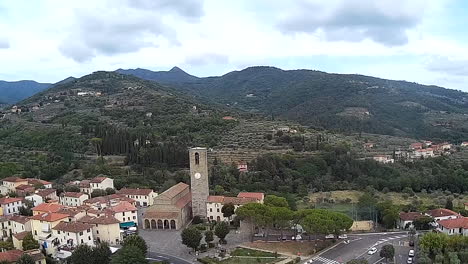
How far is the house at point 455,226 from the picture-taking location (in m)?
42.3

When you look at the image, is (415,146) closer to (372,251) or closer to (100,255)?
(372,251)

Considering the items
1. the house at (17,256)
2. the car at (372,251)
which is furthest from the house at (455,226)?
the house at (17,256)

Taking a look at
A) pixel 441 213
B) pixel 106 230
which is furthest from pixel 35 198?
pixel 441 213

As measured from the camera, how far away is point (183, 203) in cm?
5134

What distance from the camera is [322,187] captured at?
71.2 m

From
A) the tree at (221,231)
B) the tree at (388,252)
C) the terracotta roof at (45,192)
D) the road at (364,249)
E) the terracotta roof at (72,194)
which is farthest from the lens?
the terracotta roof at (72,194)

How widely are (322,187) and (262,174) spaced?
1045cm

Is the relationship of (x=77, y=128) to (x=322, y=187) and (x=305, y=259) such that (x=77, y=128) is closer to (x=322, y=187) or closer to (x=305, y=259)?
(x=322, y=187)

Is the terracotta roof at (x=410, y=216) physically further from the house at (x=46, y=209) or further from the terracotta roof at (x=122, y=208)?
the house at (x=46, y=209)

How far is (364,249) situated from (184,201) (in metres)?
22.4

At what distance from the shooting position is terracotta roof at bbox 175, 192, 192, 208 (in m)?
49.9

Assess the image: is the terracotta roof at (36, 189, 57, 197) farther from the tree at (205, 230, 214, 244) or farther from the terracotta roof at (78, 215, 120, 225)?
the tree at (205, 230, 214, 244)

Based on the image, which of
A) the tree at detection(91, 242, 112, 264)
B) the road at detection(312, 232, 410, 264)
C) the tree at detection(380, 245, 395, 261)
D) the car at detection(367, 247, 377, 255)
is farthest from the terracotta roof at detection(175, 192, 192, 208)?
the tree at detection(380, 245, 395, 261)

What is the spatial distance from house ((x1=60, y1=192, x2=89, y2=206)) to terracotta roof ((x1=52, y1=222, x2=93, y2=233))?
1461 centimetres
